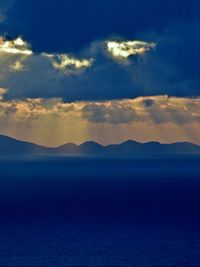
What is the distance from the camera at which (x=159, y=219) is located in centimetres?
18838

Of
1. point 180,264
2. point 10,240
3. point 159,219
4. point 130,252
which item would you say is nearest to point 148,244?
point 130,252

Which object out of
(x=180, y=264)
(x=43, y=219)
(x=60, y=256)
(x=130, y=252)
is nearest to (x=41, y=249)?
(x=60, y=256)

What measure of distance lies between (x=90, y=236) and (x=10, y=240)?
19.7 metres

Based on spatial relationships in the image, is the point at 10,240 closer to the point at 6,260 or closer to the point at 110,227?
the point at 6,260

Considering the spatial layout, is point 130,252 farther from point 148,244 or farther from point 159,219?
point 159,219

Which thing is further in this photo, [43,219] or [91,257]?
[43,219]

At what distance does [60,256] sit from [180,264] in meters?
24.7

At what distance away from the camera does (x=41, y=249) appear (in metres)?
137

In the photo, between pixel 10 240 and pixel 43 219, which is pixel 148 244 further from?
pixel 43 219

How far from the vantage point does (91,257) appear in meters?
130

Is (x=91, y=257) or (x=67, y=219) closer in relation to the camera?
(x=91, y=257)

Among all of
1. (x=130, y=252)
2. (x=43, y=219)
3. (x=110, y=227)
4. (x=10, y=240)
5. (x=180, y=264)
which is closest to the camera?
(x=180, y=264)

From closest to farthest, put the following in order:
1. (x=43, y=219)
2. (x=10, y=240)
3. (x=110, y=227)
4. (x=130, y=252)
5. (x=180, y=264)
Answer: (x=180, y=264) → (x=130, y=252) → (x=10, y=240) → (x=110, y=227) → (x=43, y=219)

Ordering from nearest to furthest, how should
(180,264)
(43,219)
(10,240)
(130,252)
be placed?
(180,264) < (130,252) < (10,240) < (43,219)
